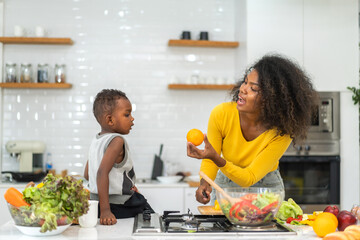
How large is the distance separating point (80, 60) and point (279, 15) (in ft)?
6.57

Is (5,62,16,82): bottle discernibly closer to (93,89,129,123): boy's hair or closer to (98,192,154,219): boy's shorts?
(93,89,129,123): boy's hair

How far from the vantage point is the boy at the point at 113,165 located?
7.48 ft

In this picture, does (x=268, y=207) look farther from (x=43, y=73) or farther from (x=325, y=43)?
(x=43, y=73)

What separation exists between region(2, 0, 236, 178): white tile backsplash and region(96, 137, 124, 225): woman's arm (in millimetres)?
2543

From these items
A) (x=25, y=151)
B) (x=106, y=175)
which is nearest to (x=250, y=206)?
(x=106, y=175)

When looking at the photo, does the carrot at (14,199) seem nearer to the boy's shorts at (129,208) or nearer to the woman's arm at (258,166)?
the boy's shorts at (129,208)

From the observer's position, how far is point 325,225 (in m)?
1.88

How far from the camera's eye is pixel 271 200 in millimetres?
1893

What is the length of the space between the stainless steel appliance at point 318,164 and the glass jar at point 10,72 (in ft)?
8.81

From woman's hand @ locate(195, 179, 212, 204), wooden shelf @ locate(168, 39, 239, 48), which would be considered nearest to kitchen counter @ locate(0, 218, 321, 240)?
woman's hand @ locate(195, 179, 212, 204)

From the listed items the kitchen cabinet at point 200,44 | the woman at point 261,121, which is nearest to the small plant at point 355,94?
the kitchen cabinet at point 200,44

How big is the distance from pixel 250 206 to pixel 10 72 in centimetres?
349

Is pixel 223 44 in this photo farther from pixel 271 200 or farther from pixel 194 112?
pixel 271 200

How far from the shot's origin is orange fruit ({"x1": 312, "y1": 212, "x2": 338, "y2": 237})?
6.18 feet
